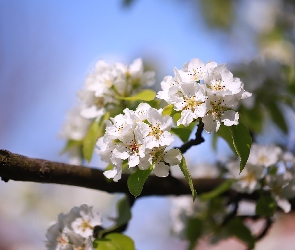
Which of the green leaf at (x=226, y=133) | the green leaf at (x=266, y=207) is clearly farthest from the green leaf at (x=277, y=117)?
the green leaf at (x=226, y=133)

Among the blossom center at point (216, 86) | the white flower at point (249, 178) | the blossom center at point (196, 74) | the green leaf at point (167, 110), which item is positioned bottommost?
the white flower at point (249, 178)

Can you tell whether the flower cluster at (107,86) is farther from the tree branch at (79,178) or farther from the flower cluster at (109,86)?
the tree branch at (79,178)

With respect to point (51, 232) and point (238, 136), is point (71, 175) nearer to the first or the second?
point (51, 232)

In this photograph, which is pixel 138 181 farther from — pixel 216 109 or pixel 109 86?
pixel 109 86

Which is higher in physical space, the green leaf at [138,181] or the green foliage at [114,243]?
the green leaf at [138,181]

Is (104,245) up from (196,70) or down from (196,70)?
down

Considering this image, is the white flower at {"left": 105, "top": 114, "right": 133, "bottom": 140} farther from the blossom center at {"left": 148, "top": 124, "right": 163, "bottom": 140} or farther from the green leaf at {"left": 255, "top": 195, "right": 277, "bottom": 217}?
the green leaf at {"left": 255, "top": 195, "right": 277, "bottom": 217}

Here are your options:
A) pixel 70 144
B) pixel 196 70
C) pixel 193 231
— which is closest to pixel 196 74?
pixel 196 70
